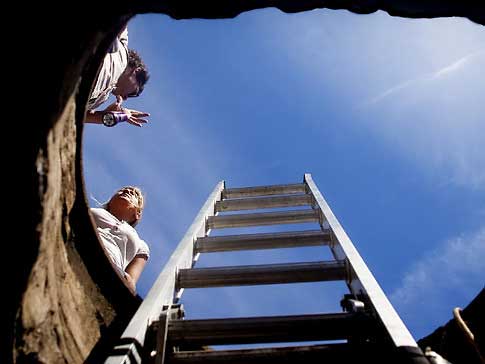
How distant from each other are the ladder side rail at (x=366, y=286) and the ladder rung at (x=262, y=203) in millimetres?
792

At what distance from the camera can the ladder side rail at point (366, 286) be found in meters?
1.49

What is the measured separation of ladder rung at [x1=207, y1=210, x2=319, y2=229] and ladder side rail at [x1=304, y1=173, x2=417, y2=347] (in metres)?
0.41

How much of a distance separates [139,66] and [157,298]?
2493 millimetres

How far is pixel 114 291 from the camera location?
207cm

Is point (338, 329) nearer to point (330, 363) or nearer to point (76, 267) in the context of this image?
point (330, 363)

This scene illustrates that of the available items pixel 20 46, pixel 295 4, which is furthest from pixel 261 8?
pixel 20 46

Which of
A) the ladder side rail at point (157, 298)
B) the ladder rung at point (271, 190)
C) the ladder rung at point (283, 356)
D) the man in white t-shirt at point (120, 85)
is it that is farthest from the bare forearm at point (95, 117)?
the ladder rung at point (283, 356)

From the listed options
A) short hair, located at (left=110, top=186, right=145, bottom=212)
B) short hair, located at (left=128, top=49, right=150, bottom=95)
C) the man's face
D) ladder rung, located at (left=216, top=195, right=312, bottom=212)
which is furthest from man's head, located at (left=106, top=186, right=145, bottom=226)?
short hair, located at (left=128, top=49, right=150, bottom=95)

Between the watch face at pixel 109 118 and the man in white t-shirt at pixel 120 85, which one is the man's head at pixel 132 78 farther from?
the watch face at pixel 109 118

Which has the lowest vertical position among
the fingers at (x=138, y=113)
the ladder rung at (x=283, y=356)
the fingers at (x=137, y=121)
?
the ladder rung at (x=283, y=356)

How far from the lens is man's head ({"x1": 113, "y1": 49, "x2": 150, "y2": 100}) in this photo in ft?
12.3

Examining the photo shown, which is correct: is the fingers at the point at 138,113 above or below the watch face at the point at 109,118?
above

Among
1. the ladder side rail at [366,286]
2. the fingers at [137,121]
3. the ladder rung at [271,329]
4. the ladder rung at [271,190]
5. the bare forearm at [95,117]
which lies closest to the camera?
the ladder side rail at [366,286]

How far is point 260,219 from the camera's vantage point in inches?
141
